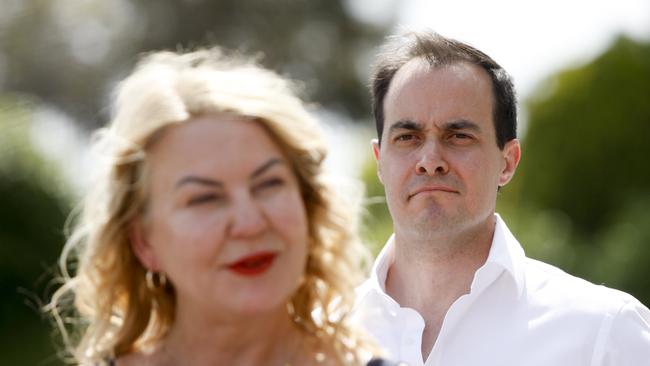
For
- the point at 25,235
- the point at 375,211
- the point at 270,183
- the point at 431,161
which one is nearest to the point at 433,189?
the point at 431,161

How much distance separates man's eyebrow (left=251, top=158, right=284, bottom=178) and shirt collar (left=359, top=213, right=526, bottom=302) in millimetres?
1514

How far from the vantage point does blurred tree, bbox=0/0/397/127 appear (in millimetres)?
24062

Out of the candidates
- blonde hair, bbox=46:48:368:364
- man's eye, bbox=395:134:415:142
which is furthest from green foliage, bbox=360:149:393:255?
blonde hair, bbox=46:48:368:364

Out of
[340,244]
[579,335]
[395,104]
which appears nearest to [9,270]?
[395,104]

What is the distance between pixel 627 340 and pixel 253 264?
5.20 ft

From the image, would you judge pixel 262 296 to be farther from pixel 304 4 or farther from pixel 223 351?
pixel 304 4

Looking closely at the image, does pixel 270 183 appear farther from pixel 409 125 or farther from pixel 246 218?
pixel 409 125

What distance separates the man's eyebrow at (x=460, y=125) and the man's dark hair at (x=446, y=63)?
133mm

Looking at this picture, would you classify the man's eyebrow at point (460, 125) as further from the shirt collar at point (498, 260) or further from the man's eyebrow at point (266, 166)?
the man's eyebrow at point (266, 166)

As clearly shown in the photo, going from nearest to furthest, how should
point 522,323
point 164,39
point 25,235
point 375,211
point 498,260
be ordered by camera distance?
1. point 522,323
2. point 498,260
3. point 25,235
4. point 375,211
5. point 164,39

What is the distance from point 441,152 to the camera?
12.8ft

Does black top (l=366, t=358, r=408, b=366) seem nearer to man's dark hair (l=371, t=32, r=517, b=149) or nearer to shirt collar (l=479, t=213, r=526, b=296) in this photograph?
shirt collar (l=479, t=213, r=526, b=296)

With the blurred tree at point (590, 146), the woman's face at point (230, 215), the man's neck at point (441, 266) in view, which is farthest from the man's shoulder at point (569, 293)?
the blurred tree at point (590, 146)

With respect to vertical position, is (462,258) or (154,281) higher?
(154,281)
